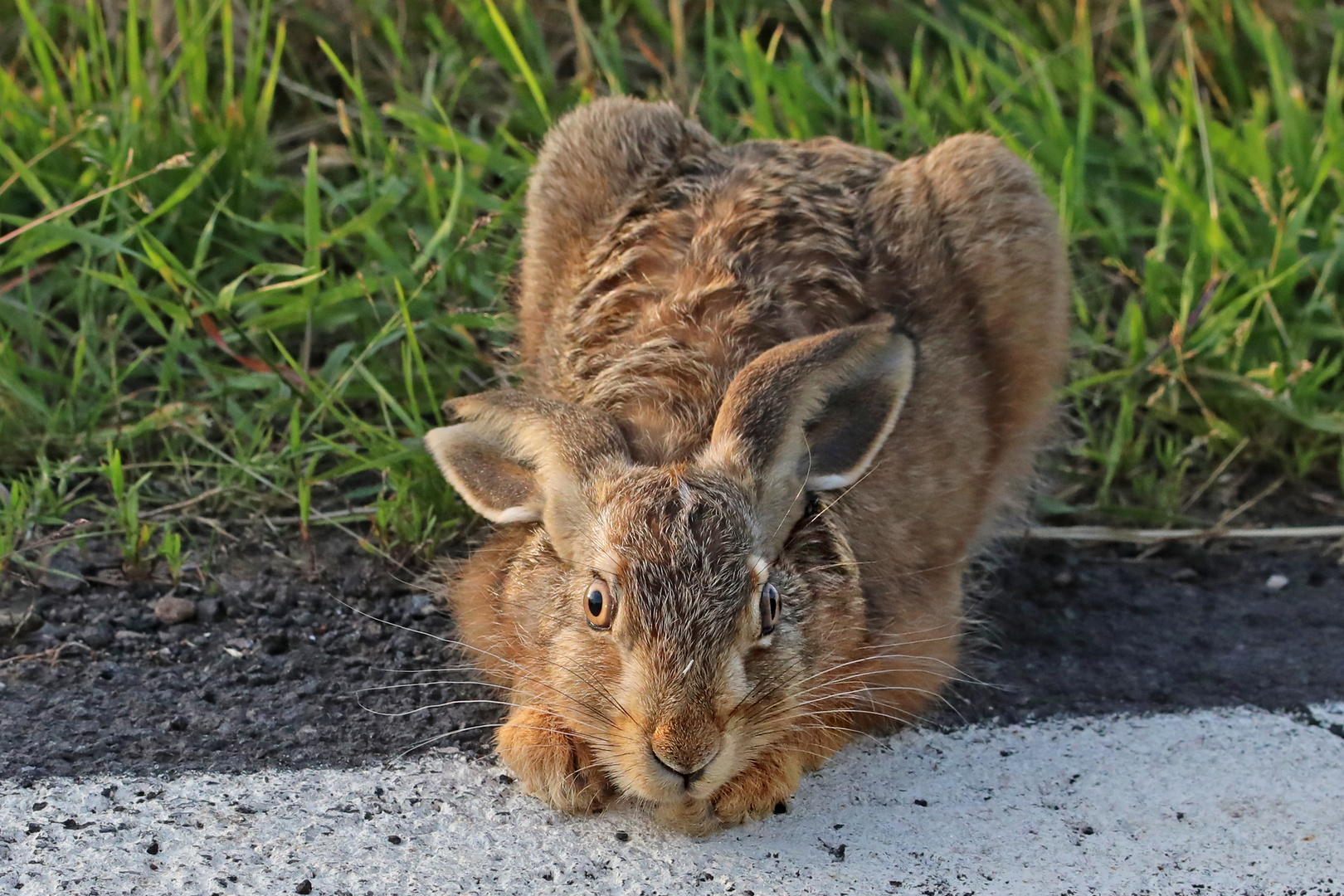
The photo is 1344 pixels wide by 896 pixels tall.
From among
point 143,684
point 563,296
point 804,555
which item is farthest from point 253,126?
point 804,555

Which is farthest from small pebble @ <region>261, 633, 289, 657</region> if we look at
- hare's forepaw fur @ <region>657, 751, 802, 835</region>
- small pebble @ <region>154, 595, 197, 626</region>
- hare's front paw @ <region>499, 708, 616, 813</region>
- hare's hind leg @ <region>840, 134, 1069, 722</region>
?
hare's hind leg @ <region>840, 134, 1069, 722</region>

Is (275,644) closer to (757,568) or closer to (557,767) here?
(557,767)

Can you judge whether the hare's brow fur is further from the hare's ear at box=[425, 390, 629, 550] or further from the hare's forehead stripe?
the hare's ear at box=[425, 390, 629, 550]

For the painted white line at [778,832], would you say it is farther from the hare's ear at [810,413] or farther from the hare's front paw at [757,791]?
the hare's ear at [810,413]

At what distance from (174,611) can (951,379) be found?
6.93 ft

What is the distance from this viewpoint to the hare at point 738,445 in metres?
3.34

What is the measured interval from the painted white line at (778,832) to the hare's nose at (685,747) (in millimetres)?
243

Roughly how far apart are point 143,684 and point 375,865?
927 millimetres

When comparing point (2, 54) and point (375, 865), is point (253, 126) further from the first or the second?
point (375, 865)

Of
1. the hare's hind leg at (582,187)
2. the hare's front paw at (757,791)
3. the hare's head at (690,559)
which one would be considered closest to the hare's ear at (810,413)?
the hare's head at (690,559)

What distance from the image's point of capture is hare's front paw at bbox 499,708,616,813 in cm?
344

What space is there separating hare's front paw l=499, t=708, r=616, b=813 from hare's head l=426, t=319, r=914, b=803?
0.22 feet

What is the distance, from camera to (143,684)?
3801 millimetres

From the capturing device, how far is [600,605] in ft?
11.1
